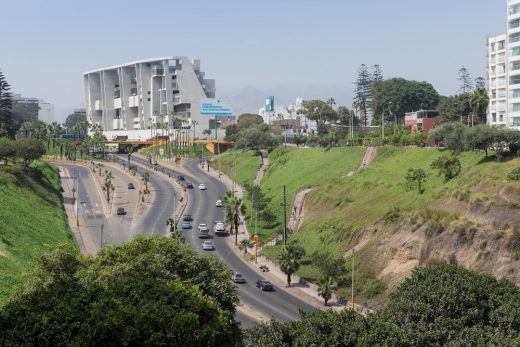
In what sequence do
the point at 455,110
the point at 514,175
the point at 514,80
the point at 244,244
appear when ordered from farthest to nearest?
the point at 455,110
the point at 244,244
the point at 514,80
the point at 514,175

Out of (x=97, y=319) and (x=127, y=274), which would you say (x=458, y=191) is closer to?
(x=127, y=274)

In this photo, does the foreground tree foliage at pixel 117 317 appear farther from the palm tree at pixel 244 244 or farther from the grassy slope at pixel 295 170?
the grassy slope at pixel 295 170

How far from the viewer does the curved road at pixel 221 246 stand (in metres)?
64.6

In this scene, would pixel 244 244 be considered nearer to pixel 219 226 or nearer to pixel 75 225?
pixel 219 226

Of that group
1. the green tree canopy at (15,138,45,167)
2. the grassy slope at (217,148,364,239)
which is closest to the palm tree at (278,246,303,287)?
the grassy slope at (217,148,364,239)

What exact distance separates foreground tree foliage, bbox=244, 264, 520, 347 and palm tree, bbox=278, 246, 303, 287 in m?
29.8

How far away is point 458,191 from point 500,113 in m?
44.6

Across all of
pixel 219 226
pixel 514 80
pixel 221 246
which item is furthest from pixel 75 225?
pixel 514 80

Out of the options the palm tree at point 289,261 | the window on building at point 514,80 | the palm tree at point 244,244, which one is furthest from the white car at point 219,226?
the window on building at point 514,80

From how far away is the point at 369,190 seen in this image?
9188 centimetres

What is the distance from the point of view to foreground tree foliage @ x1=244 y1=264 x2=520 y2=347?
1272 inches

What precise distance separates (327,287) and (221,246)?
31890 millimetres

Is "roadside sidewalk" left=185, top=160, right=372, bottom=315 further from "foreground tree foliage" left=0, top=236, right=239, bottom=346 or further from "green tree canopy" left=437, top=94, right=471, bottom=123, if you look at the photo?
"green tree canopy" left=437, top=94, right=471, bottom=123

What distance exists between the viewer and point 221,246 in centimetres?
9556
